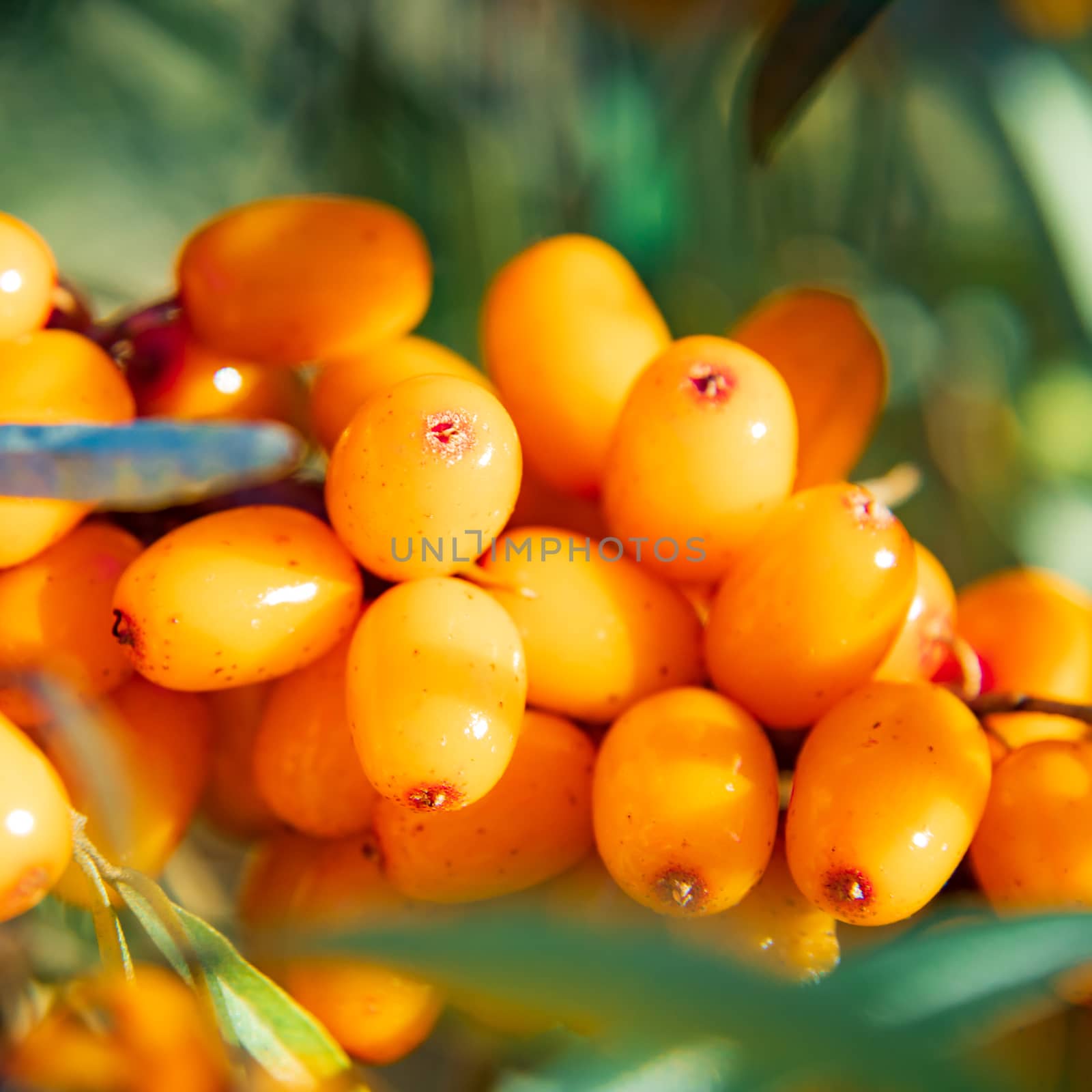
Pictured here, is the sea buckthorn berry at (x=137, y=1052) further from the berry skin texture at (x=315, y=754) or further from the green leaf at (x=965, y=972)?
the green leaf at (x=965, y=972)

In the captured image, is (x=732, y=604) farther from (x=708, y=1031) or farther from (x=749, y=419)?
(x=708, y=1031)

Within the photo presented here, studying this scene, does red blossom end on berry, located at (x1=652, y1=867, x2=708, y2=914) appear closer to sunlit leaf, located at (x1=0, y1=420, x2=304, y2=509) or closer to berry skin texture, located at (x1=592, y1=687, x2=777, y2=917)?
berry skin texture, located at (x1=592, y1=687, x2=777, y2=917)

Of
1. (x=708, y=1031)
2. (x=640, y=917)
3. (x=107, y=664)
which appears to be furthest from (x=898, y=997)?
(x=107, y=664)

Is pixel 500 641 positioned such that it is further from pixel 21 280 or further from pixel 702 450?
pixel 21 280

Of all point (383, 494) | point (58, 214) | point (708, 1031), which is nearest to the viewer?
point (708, 1031)

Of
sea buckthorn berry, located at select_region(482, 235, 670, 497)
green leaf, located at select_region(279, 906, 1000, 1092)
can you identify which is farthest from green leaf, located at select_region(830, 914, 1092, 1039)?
sea buckthorn berry, located at select_region(482, 235, 670, 497)
